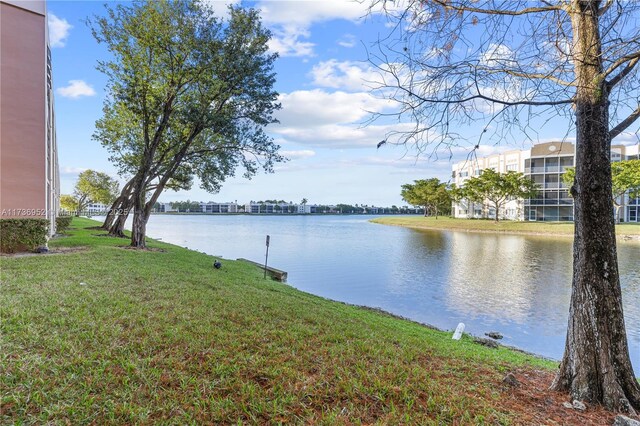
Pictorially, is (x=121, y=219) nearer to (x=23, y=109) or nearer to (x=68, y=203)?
(x=23, y=109)

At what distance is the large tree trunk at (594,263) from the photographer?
9.97 feet

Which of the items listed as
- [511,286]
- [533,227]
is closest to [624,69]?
[511,286]

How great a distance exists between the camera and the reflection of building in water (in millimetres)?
9766

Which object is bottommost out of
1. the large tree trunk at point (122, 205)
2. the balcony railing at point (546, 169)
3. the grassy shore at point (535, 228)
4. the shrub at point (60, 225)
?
the grassy shore at point (535, 228)

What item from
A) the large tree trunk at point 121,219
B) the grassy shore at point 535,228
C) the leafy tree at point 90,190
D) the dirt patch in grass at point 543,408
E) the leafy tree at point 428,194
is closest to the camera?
the dirt patch in grass at point 543,408

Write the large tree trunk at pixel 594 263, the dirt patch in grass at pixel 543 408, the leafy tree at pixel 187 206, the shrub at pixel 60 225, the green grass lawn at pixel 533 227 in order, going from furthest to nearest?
the leafy tree at pixel 187 206, the green grass lawn at pixel 533 227, the shrub at pixel 60 225, the large tree trunk at pixel 594 263, the dirt patch in grass at pixel 543 408

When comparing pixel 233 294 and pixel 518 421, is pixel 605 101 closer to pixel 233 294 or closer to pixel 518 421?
pixel 518 421

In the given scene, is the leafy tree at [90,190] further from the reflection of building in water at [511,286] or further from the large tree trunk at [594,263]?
the large tree trunk at [594,263]

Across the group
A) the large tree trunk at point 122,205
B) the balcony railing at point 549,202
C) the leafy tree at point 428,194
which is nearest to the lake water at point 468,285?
the large tree trunk at point 122,205

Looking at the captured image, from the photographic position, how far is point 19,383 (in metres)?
2.62

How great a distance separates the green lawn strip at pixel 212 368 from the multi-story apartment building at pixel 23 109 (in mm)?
6327

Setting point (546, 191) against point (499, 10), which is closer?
point (499, 10)

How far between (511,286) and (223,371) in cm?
1251

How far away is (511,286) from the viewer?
12.7m
